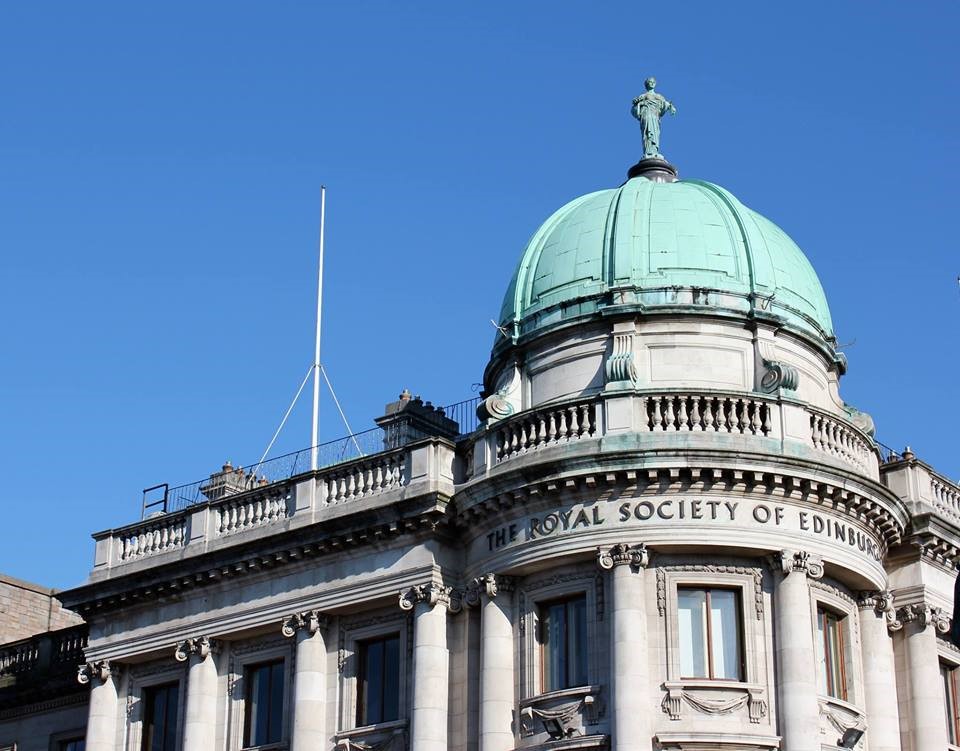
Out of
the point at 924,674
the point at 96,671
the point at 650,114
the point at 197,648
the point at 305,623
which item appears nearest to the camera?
the point at 924,674

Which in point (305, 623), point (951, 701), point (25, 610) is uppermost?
point (25, 610)

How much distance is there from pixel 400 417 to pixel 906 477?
44.3 ft

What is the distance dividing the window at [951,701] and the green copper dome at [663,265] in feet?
27.3

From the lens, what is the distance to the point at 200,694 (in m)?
42.8

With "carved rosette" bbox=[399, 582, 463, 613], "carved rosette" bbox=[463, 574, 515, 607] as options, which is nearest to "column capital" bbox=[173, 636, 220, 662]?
"carved rosette" bbox=[399, 582, 463, 613]

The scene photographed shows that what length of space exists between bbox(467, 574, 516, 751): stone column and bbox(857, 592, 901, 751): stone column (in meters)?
7.92

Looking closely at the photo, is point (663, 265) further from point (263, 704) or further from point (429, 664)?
point (263, 704)

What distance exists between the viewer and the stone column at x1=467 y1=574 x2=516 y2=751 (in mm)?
37656

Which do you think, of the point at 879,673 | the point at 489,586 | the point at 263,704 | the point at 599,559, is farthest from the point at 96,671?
the point at 879,673

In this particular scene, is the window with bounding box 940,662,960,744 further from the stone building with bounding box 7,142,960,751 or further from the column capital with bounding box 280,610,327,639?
the column capital with bounding box 280,610,327,639

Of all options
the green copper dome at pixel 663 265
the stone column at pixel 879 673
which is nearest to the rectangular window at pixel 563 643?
the stone column at pixel 879 673

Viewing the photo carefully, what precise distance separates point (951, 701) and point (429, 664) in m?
12.6

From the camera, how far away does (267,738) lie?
42062 millimetres

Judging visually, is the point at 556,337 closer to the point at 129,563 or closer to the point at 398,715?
the point at 398,715
